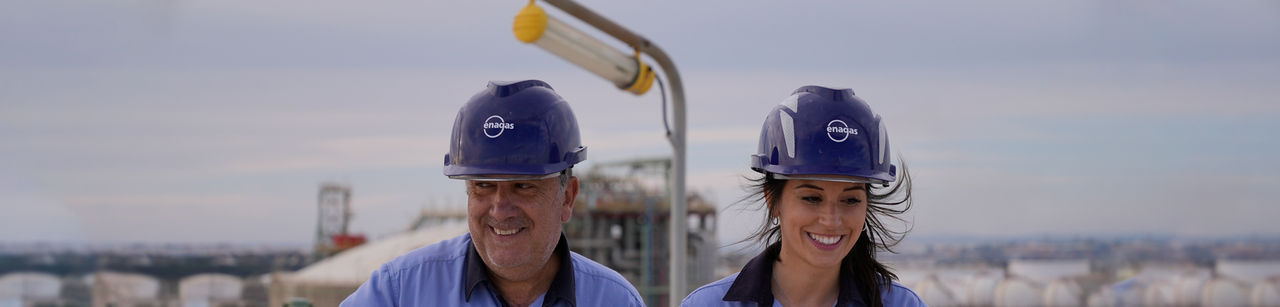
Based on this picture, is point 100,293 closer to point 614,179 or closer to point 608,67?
point 614,179

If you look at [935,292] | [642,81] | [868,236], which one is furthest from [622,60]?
[935,292]

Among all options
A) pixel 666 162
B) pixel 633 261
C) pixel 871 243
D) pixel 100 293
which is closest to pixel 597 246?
pixel 633 261

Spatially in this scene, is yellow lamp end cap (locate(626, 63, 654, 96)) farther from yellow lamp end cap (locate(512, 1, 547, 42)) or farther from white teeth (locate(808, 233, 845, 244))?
white teeth (locate(808, 233, 845, 244))

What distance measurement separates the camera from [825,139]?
11.1ft

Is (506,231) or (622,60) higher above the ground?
(622,60)

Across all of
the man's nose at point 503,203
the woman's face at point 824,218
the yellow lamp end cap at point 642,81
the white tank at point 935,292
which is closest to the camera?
the man's nose at point 503,203

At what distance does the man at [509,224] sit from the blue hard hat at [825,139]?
Result: 67 centimetres

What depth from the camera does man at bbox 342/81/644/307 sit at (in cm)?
325

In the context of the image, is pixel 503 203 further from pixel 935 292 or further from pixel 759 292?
pixel 935 292

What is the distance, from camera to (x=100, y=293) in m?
42.0

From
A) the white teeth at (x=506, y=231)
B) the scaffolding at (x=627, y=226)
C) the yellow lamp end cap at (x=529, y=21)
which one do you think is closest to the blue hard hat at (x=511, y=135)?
the white teeth at (x=506, y=231)

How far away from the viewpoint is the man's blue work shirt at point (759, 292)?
351cm

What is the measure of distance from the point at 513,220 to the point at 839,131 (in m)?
1.10

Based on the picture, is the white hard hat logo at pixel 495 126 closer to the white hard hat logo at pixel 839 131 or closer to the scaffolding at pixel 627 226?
the white hard hat logo at pixel 839 131
